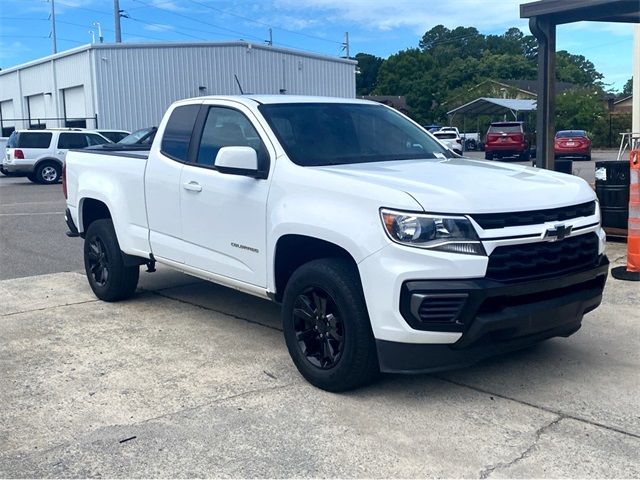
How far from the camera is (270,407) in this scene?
4.38m

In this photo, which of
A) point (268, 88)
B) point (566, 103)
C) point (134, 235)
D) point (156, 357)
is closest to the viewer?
point (156, 357)

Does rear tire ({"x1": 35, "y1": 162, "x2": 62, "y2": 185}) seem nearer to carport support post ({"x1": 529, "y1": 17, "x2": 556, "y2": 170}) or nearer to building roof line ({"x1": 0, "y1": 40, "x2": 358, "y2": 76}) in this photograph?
building roof line ({"x1": 0, "y1": 40, "x2": 358, "y2": 76})

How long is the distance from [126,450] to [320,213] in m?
1.78

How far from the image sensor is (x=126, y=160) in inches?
259

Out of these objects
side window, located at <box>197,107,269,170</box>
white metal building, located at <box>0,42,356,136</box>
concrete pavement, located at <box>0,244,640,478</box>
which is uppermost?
white metal building, located at <box>0,42,356,136</box>

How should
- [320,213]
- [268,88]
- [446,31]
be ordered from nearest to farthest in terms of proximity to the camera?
[320,213] < [268,88] < [446,31]

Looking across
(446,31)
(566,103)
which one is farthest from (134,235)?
(446,31)

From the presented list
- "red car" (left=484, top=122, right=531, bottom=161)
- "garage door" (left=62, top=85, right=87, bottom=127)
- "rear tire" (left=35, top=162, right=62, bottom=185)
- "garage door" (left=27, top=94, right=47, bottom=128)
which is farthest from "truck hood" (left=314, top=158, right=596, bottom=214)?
"garage door" (left=27, top=94, right=47, bottom=128)

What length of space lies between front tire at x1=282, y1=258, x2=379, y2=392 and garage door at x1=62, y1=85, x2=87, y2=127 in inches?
1246

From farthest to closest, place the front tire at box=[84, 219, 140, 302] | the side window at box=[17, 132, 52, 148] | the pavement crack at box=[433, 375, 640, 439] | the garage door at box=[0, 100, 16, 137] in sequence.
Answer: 1. the garage door at box=[0, 100, 16, 137]
2. the side window at box=[17, 132, 52, 148]
3. the front tire at box=[84, 219, 140, 302]
4. the pavement crack at box=[433, 375, 640, 439]

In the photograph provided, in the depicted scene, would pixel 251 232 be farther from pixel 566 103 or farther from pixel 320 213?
pixel 566 103

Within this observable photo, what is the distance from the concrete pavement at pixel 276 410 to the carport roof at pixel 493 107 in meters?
42.9

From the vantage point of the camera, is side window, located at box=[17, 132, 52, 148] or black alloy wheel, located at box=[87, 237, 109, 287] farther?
side window, located at box=[17, 132, 52, 148]

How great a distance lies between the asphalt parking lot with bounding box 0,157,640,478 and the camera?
12.0 ft
